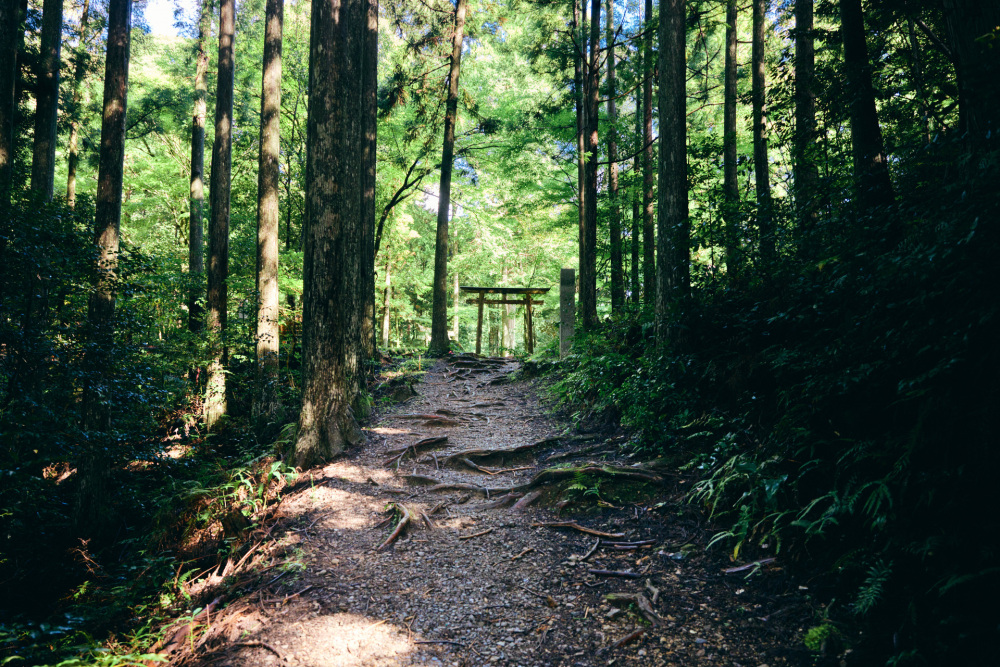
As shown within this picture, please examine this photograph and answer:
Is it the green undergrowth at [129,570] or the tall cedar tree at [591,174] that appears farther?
the tall cedar tree at [591,174]

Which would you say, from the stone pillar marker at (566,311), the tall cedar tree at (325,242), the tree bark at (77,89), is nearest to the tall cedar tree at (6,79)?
the tall cedar tree at (325,242)

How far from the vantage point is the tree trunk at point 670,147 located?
6.48 m

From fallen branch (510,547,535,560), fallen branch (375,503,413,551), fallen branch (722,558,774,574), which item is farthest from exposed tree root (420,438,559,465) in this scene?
fallen branch (722,558,774,574)

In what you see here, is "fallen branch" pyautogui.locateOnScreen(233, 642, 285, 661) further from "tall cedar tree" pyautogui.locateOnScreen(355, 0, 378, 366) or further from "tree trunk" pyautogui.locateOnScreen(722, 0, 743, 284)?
"tall cedar tree" pyautogui.locateOnScreen(355, 0, 378, 366)

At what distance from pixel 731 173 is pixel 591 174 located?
3.01m

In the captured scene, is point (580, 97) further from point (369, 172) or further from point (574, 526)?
point (574, 526)

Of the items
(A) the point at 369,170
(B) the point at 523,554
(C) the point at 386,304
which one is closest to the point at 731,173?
(A) the point at 369,170

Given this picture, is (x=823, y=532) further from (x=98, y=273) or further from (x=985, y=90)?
(x=98, y=273)

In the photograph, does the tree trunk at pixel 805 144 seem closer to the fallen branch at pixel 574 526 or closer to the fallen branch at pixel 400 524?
the fallen branch at pixel 574 526

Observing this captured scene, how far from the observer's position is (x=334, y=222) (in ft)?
22.0

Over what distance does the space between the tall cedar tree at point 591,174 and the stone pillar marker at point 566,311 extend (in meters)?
0.48

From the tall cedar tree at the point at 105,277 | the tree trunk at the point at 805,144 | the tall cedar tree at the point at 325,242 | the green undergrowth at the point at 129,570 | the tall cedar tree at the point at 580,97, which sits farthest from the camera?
the tall cedar tree at the point at 580,97

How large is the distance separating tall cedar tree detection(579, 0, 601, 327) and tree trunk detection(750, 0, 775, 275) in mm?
3323

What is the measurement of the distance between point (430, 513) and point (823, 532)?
3589 millimetres
